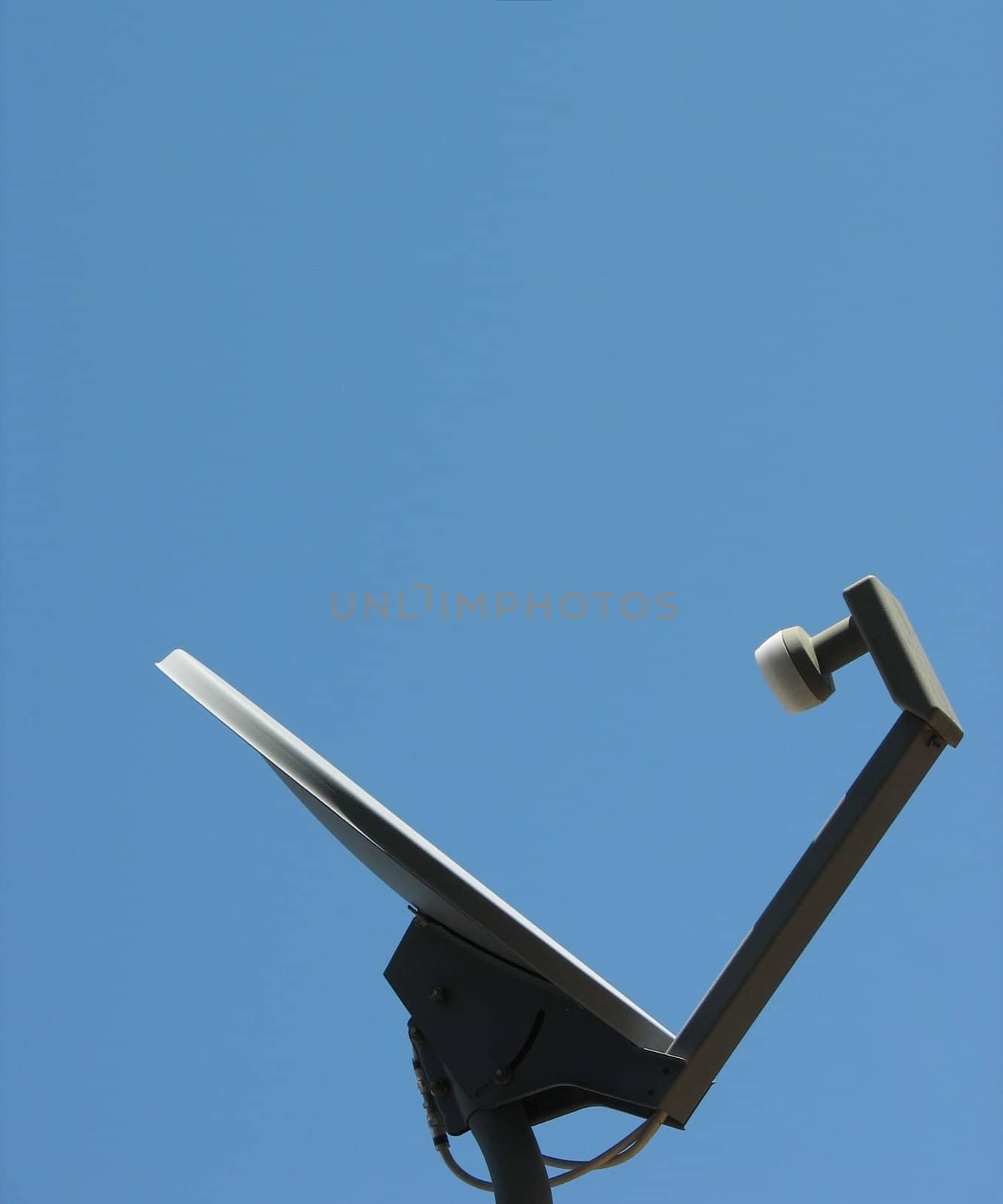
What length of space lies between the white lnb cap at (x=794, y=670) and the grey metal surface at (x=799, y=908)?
0.35 ft

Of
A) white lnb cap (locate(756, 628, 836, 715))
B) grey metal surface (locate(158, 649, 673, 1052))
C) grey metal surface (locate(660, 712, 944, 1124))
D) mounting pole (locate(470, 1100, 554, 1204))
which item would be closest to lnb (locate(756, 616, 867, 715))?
white lnb cap (locate(756, 628, 836, 715))

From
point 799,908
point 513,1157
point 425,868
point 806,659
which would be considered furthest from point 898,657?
point 513,1157

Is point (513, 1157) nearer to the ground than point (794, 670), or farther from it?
nearer to the ground

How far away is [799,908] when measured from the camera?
4.92 feet

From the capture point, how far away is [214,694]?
61.8 inches

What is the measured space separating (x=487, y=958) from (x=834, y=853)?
390mm

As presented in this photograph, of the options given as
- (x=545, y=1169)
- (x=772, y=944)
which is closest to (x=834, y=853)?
(x=772, y=944)

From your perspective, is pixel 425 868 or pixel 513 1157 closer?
pixel 425 868

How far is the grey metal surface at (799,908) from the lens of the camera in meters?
1.47

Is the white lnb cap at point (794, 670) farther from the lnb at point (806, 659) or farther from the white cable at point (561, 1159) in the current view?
the white cable at point (561, 1159)

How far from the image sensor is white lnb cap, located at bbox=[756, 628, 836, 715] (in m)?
1.61

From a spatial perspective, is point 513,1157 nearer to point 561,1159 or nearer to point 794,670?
point 561,1159

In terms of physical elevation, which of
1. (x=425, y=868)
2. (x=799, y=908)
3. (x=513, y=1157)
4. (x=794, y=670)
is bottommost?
(x=513, y=1157)

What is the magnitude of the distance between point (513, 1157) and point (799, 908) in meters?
0.41
